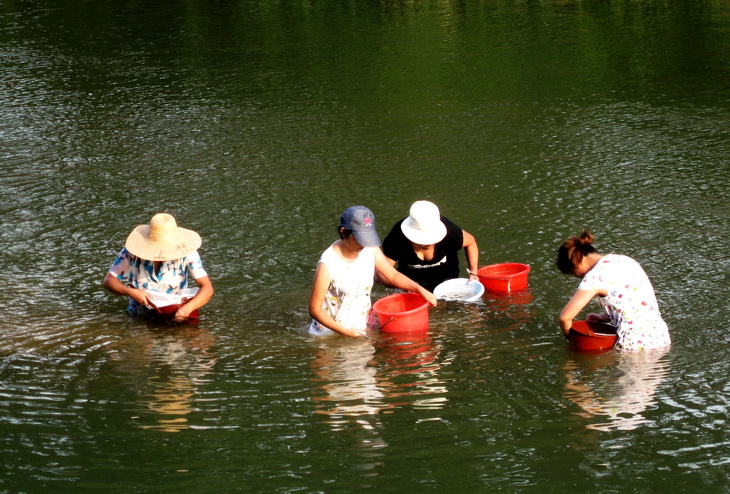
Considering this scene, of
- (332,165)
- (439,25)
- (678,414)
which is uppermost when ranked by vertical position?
(439,25)

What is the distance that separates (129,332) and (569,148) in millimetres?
6909

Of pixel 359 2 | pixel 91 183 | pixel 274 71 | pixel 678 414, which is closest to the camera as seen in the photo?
pixel 678 414

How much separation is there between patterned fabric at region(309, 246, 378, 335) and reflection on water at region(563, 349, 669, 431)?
1.45 meters

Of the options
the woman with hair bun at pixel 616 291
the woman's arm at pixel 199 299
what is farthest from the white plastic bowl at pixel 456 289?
the woman's arm at pixel 199 299

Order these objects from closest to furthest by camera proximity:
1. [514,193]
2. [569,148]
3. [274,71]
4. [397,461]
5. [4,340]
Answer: [397,461]
[4,340]
[514,193]
[569,148]
[274,71]

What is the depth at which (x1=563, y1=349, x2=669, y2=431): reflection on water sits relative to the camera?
18.5 ft

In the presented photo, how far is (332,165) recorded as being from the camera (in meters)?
11.9

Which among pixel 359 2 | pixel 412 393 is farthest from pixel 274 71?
pixel 412 393

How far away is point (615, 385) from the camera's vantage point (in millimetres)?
6008

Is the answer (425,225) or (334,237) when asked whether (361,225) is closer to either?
(425,225)

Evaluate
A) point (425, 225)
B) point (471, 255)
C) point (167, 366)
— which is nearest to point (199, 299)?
point (167, 366)

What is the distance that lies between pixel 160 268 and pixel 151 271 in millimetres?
73

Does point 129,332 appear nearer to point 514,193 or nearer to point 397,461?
point 397,461

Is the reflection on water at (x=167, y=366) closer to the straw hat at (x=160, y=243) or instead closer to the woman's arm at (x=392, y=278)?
the straw hat at (x=160, y=243)
